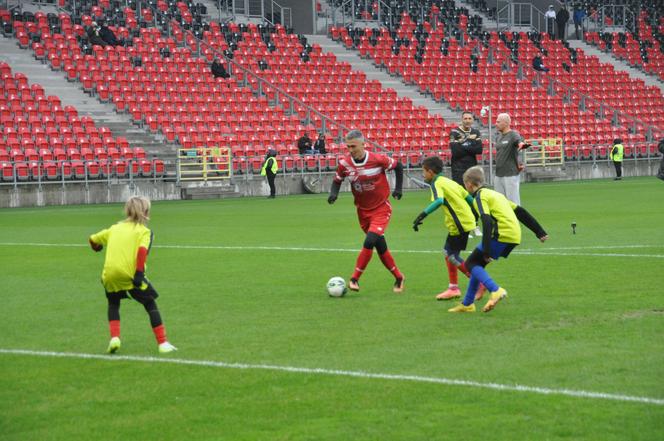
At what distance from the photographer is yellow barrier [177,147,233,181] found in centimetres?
4034

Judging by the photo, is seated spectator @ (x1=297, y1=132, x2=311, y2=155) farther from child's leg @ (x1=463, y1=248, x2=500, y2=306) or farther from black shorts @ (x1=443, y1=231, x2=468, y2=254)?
child's leg @ (x1=463, y1=248, x2=500, y2=306)

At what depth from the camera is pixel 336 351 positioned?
9.46 meters

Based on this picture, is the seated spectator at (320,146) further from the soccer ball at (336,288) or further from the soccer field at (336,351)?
the soccer ball at (336,288)

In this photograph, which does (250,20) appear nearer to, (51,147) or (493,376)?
(51,147)

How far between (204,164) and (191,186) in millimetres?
1305

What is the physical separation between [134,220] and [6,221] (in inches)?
796

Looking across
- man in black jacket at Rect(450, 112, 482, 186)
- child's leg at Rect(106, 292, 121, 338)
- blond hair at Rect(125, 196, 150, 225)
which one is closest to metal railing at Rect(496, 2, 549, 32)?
man in black jacket at Rect(450, 112, 482, 186)

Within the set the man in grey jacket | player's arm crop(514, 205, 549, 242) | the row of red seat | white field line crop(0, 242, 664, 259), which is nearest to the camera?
player's arm crop(514, 205, 549, 242)

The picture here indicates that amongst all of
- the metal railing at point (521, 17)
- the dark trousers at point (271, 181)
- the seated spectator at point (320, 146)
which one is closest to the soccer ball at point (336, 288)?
the dark trousers at point (271, 181)

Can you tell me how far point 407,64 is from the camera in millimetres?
55219

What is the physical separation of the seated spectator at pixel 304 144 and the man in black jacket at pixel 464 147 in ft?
73.1

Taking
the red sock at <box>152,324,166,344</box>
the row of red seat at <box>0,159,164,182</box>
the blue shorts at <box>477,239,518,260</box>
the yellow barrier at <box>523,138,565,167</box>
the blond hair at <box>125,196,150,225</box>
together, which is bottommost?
the yellow barrier at <box>523,138,565,167</box>

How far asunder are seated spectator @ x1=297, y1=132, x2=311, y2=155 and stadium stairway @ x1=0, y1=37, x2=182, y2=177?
4.50 metres

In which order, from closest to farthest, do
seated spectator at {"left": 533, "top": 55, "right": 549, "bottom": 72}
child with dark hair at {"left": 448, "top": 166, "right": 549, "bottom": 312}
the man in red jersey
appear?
1. child with dark hair at {"left": 448, "top": 166, "right": 549, "bottom": 312}
2. the man in red jersey
3. seated spectator at {"left": 533, "top": 55, "right": 549, "bottom": 72}
